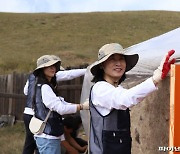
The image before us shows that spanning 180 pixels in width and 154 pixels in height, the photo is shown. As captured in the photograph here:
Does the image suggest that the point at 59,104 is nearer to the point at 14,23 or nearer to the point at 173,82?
the point at 173,82

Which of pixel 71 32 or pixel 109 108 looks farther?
pixel 71 32

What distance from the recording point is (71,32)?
120 ft

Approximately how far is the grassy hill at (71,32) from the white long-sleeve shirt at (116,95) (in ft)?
59.7

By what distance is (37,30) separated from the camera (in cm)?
3734

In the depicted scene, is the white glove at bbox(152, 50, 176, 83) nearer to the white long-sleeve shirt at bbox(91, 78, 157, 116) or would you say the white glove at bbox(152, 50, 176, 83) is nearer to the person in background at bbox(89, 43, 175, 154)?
the white long-sleeve shirt at bbox(91, 78, 157, 116)

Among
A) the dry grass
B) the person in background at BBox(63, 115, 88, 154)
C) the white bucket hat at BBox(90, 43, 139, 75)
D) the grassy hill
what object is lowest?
the dry grass

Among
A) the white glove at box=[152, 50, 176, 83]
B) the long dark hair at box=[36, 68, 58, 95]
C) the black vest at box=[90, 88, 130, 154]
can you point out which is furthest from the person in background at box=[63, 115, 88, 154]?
the white glove at box=[152, 50, 176, 83]

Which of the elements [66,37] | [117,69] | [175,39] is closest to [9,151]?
[175,39]

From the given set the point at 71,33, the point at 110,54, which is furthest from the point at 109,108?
the point at 71,33

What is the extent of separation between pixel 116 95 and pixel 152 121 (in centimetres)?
92

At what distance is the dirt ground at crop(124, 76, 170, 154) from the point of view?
3496 millimetres

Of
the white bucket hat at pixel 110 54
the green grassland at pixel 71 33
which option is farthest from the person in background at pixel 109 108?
the green grassland at pixel 71 33

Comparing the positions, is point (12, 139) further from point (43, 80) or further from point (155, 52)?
point (155, 52)

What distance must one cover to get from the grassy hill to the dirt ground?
17.2 meters
